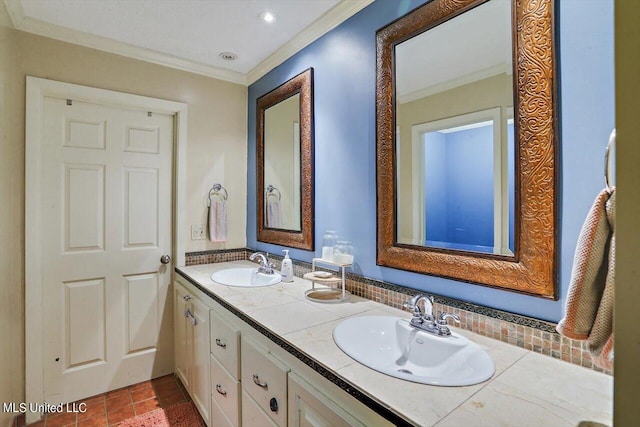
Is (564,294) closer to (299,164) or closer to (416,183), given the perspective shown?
(416,183)

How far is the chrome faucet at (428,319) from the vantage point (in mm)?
1111

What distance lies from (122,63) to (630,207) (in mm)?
2671

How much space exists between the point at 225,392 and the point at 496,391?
4.02 feet

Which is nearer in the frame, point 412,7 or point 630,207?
point 630,207

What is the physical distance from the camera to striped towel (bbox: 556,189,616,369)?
2.16 ft

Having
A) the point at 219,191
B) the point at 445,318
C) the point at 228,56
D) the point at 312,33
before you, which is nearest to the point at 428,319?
the point at 445,318

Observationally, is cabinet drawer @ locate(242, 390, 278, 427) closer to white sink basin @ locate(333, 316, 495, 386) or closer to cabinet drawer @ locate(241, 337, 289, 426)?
cabinet drawer @ locate(241, 337, 289, 426)

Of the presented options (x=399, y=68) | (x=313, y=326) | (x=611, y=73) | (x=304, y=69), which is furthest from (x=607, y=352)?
(x=304, y=69)

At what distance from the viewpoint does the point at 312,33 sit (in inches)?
75.4

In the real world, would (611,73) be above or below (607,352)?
above

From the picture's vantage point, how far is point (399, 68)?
56.7 inches

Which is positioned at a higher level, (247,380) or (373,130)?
(373,130)

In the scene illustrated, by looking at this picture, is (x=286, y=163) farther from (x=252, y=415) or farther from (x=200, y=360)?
(x=252, y=415)

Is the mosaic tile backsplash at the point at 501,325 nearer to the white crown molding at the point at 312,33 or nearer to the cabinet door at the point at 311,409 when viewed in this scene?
the cabinet door at the point at 311,409
